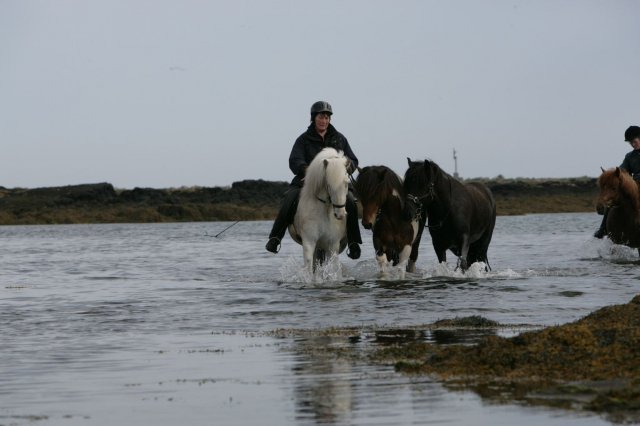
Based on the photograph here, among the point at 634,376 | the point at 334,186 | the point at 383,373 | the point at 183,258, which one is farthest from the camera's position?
the point at 183,258

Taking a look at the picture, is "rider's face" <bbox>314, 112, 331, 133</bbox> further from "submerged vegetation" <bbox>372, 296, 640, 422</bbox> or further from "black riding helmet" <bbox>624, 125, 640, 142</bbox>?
"submerged vegetation" <bbox>372, 296, 640, 422</bbox>

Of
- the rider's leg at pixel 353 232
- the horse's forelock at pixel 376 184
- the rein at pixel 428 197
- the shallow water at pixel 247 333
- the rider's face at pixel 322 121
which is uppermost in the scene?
the rider's face at pixel 322 121

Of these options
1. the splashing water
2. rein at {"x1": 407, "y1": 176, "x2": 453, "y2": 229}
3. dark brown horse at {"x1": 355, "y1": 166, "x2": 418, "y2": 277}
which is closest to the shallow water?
the splashing water

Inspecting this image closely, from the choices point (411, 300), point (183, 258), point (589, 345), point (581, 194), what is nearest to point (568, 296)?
point (411, 300)

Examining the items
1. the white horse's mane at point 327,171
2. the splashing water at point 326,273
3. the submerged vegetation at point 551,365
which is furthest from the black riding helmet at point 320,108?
the submerged vegetation at point 551,365

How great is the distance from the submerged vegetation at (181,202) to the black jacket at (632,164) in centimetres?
5960

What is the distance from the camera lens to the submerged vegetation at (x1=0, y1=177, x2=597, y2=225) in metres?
78.8

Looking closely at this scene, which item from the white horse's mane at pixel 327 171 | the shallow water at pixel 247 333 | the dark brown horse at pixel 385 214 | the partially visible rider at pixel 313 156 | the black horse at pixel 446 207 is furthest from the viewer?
the partially visible rider at pixel 313 156

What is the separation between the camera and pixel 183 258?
2706 cm

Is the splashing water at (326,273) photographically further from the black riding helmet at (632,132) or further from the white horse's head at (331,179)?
the black riding helmet at (632,132)

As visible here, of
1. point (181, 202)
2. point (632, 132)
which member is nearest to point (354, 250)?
point (632, 132)

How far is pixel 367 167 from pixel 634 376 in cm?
867

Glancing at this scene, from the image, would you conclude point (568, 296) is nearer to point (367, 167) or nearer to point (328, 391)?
point (367, 167)

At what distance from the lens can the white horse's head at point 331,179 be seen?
1433 cm
